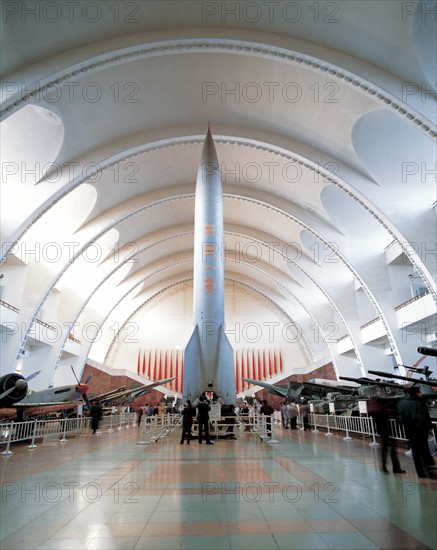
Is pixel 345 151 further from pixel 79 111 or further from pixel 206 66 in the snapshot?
pixel 79 111

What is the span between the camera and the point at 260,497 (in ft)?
15.3

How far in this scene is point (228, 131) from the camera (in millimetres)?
16688

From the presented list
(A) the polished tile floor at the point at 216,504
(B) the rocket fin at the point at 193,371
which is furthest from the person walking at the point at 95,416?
(A) the polished tile floor at the point at 216,504

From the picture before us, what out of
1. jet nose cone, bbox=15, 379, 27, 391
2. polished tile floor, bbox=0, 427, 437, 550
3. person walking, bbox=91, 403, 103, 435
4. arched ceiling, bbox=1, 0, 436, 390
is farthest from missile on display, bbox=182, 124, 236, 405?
polished tile floor, bbox=0, 427, 437, 550

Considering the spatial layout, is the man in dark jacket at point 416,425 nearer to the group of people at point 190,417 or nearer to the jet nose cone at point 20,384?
the group of people at point 190,417

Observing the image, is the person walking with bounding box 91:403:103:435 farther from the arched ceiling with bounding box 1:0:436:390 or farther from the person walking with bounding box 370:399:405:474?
the person walking with bounding box 370:399:405:474

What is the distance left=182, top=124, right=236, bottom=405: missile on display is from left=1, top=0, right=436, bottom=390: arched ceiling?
264 centimetres

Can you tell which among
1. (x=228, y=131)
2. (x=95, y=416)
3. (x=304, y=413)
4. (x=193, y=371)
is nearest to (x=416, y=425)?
(x=193, y=371)

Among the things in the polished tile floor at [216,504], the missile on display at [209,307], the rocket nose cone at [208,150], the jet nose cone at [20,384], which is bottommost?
the polished tile floor at [216,504]

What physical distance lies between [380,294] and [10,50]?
18.0 m

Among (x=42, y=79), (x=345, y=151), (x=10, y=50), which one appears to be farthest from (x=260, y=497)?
(x=345, y=151)

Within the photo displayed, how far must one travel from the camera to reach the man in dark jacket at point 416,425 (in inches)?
221

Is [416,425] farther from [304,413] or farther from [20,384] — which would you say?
[304,413]

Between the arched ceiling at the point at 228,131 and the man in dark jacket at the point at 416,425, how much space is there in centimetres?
840
